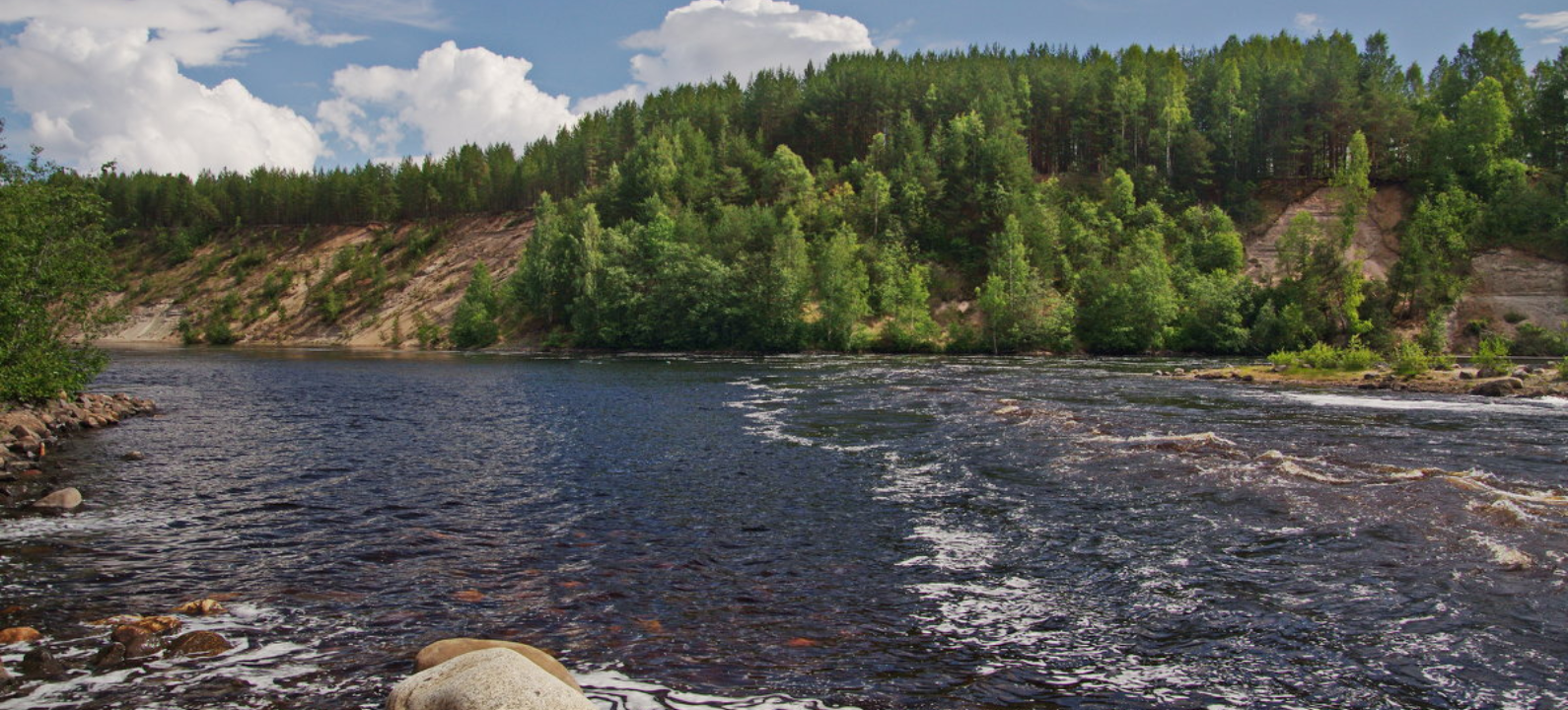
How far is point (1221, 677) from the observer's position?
35.5 ft

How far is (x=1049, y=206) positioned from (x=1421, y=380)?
75.6 metres

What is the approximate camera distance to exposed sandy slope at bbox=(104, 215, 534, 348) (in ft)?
486

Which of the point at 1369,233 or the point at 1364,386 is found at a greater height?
the point at 1369,233

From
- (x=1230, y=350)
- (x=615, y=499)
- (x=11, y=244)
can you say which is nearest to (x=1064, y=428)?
(x=615, y=499)

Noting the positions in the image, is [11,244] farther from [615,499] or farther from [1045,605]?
[1045,605]

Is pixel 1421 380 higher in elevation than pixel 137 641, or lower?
higher

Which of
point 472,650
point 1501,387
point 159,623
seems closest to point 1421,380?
point 1501,387

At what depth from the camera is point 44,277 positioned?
33.3m

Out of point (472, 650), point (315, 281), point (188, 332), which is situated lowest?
point (472, 650)

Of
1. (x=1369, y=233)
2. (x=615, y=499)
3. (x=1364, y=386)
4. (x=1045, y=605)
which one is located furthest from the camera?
(x=1369, y=233)

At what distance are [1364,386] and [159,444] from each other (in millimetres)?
61356

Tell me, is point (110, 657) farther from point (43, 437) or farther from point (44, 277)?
point (44, 277)

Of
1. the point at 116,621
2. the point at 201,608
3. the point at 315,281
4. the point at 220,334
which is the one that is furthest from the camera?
the point at 315,281

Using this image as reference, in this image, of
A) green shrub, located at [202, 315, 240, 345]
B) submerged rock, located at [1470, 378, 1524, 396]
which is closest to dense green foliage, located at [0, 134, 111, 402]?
Result: submerged rock, located at [1470, 378, 1524, 396]
